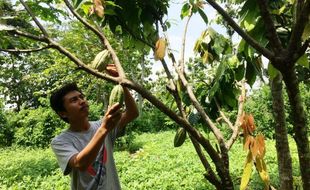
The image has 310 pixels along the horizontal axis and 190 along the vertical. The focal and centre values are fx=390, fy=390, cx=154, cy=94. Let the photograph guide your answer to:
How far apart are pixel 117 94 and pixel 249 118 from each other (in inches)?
13.3

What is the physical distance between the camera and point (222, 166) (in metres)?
0.96

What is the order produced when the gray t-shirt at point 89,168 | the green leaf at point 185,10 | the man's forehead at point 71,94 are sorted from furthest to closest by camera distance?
the man's forehead at point 71,94 < the gray t-shirt at point 89,168 < the green leaf at point 185,10

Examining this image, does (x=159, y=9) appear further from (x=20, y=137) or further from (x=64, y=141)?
(x=20, y=137)

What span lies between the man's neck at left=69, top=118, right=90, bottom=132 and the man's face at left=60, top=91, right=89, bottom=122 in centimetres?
3

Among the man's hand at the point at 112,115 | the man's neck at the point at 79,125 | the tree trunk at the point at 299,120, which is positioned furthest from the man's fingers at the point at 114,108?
the man's neck at the point at 79,125

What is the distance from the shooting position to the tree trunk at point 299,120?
73 cm

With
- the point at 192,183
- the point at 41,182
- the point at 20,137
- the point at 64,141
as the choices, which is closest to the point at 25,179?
the point at 41,182

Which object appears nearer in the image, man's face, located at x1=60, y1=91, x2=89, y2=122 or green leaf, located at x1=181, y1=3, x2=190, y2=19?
green leaf, located at x1=181, y1=3, x2=190, y2=19

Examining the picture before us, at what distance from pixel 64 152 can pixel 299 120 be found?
113 cm

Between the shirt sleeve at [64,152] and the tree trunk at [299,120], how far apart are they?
1038 mm

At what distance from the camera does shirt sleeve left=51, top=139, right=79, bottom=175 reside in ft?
5.28

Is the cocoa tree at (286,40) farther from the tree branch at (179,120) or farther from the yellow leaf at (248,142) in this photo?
the tree branch at (179,120)

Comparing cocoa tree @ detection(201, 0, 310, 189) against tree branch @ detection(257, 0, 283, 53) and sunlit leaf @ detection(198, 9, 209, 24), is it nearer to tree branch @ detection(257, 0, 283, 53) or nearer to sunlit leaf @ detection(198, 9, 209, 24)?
tree branch @ detection(257, 0, 283, 53)

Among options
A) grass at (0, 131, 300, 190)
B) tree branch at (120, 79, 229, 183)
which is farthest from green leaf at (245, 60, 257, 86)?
grass at (0, 131, 300, 190)
